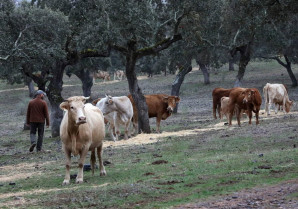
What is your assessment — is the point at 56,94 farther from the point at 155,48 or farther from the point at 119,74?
the point at 119,74

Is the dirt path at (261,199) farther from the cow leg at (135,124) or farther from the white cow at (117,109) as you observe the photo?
the cow leg at (135,124)

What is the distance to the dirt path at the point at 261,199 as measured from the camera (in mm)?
8523

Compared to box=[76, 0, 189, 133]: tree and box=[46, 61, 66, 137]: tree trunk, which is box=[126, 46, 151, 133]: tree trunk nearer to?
box=[76, 0, 189, 133]: tree

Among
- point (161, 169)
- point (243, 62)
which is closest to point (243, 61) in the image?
point (243, 62)

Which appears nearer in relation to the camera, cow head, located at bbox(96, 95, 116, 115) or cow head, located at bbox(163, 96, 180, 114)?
cow head, located at bbox(96, 95, 116, 115)

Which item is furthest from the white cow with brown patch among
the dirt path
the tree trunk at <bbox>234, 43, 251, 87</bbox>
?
the tree trunk at <bbox>234, 43, 251, 87</bbox>

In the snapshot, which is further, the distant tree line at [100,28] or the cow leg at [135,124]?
the cow leg at [135,124]

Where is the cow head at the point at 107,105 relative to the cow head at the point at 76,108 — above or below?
below

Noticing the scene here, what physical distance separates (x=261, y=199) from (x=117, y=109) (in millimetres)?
15440

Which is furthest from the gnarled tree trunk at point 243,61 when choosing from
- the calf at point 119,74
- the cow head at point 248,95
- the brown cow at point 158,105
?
the calf at point 119,74

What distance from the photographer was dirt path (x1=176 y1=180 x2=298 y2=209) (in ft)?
28.0

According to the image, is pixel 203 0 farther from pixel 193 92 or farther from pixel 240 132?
pixel 193 92

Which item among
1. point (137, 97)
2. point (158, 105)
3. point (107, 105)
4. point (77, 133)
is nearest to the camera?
point (77, 133)

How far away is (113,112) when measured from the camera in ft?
78.8
